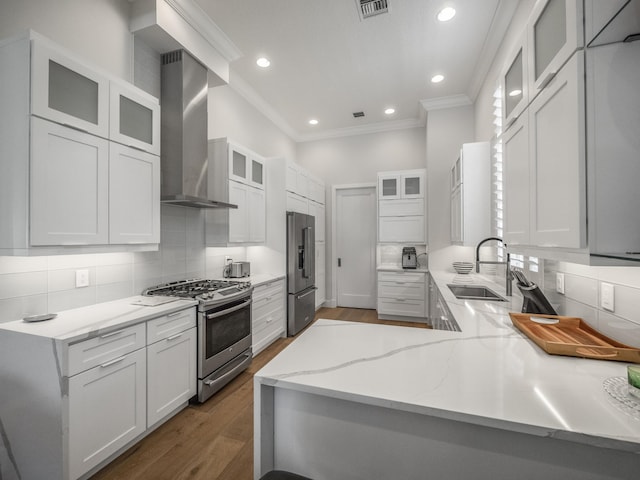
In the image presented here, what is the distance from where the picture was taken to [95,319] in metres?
1.71

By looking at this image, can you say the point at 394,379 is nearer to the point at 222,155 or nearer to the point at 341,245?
the point at 222,155

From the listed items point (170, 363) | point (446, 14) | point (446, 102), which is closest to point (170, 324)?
point (170, 363)

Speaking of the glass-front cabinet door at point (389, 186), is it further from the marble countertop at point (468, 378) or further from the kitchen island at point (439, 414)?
the kitchen island at point (439, 414)

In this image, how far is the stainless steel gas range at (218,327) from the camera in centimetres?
227

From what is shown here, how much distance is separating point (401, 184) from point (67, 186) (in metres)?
4.17

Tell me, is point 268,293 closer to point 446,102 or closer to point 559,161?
point 559,161

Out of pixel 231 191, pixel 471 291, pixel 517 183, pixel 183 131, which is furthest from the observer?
pixel 231 191

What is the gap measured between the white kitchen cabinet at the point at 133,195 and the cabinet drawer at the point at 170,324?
1.93 ft

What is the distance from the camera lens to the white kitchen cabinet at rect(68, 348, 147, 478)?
1.46 meters

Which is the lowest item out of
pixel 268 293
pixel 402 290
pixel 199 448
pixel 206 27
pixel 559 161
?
pixel 199 448

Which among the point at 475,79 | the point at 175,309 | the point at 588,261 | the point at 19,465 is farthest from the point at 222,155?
the point at 475,79

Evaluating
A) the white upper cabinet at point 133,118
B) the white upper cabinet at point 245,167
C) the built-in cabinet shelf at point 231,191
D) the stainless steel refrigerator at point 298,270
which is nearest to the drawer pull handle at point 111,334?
the white upper cabinet at point 133,118

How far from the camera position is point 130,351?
5.70 ft

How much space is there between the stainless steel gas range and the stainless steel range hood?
783mm
